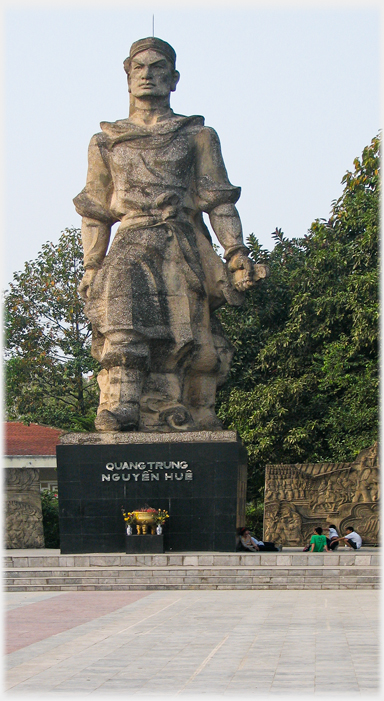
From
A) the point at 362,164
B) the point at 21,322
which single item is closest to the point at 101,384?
the point at 362,164

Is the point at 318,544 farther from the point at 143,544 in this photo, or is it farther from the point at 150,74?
the point at 150,74

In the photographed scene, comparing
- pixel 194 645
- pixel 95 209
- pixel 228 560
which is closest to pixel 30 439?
pixel 95 209

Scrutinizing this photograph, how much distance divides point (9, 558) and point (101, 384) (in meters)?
2.69

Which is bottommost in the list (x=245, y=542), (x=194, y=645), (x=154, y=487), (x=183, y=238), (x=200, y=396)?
(x=245, y=542)

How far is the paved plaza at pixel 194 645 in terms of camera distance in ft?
18.6

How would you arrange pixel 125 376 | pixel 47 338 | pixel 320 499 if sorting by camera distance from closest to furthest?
pixel 125 376 → pixel 320 499 → pixel 47 338

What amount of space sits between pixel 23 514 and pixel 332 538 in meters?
4.77

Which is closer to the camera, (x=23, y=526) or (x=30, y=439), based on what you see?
(x=23, y=526)

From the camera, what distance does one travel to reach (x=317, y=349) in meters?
21.9

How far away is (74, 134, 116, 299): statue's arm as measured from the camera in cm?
1391

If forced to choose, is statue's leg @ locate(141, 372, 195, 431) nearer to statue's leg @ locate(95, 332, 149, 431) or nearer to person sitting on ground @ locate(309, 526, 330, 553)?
statue's leg @ locate(95, 332, 149, 431)

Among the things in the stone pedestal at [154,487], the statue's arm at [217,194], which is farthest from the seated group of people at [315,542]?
the statue's arm at [217,194]

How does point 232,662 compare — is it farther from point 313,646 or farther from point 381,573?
point 381,573

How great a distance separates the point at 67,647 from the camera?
7035 mm
